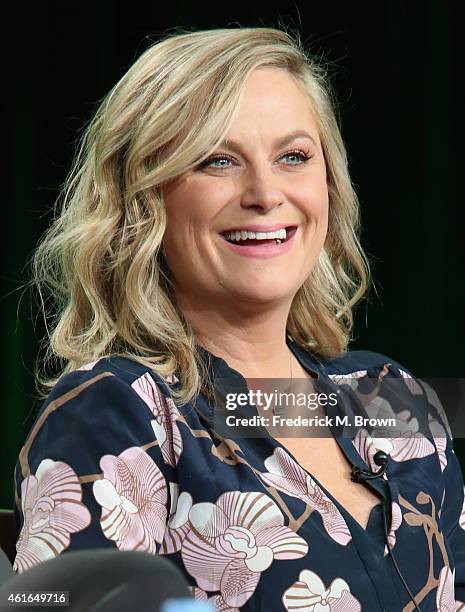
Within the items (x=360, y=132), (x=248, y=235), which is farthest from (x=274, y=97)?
(x=360, y=132)

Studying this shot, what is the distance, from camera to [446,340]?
9.56ft

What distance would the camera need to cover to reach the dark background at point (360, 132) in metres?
2.72

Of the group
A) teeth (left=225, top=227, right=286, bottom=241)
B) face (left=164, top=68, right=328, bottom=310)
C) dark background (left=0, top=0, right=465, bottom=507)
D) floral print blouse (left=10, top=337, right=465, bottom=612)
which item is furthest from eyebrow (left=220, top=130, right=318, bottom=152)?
dark background (left=0, top=0, right=465, bottom=507)

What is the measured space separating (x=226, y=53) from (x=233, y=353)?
38cm

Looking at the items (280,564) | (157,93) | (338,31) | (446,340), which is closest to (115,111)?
(157,93)

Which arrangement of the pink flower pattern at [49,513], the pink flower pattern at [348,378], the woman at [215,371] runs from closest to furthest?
the pink flower pattern at [49,513] → the woman at [215,371] → the pink flower pattern at [348,378]

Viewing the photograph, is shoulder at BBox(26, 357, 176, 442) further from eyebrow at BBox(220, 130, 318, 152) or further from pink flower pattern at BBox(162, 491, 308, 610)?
eyebrow at BBox(220, 130, 318, 152)

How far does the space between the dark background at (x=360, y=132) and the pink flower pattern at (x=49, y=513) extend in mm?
1558

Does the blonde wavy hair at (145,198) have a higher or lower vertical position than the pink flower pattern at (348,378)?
higher

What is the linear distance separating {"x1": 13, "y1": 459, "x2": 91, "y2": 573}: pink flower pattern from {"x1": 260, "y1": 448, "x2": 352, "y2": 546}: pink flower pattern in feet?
0.84

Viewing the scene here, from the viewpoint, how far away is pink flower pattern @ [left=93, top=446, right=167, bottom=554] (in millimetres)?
1090

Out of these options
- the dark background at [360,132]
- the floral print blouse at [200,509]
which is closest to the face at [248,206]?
the floral print blouse at [200,509]

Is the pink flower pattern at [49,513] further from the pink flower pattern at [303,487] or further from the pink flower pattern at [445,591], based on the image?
the pink flower pattern at [445,591]

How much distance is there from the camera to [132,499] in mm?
1130
